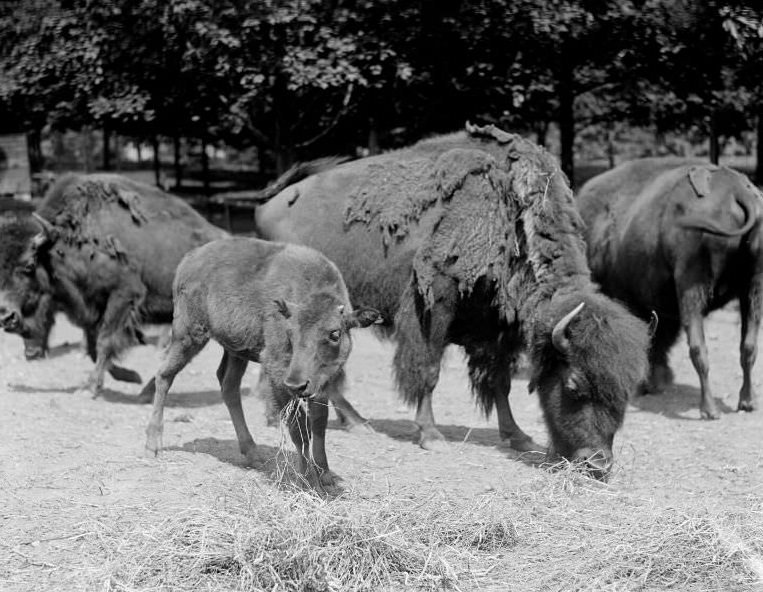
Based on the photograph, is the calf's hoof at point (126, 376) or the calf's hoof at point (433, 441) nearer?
the calf's hoof at point (433, 441)

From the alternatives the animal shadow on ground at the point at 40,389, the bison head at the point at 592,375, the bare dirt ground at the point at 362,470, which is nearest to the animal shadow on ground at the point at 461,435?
the bare dirt ground at the point at 362,470

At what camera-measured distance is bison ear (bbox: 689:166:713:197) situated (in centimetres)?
905

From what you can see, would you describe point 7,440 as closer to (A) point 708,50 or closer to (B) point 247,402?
(B) point 247,402

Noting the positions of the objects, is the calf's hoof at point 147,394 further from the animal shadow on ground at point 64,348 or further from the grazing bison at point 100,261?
the animal shadow on ground at point 64,348

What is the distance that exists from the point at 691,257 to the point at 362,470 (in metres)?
3.68

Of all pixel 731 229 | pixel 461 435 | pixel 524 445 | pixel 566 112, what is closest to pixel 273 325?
pixel 524 445

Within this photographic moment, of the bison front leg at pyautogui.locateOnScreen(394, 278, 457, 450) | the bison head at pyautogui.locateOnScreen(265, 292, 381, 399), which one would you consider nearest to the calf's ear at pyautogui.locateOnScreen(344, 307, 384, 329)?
the bison head at pyautogui.locateOnScreen(265, 292, 381, 399)

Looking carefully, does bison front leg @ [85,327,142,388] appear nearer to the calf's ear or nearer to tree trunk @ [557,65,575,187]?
the calf's ear

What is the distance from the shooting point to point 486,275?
24.4ft

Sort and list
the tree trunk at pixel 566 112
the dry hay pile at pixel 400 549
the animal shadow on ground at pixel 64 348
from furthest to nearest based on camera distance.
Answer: the tree trunk at pixel 566 112
the animal shadow on ground at pixel 64 348
the dry hay pile at pixel 400 549

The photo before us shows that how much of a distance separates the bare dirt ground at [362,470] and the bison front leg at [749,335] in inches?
7.3

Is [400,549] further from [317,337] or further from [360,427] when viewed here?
[360,427]

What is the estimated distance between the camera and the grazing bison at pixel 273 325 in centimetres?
564

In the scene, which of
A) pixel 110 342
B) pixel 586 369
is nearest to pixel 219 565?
pixel 586 369
